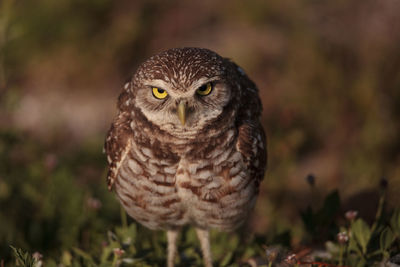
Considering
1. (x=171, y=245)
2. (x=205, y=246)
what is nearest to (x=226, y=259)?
(x=205, y=246)

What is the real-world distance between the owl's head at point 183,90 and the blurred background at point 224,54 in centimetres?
96

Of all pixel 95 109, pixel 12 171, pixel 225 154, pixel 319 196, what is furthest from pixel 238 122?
pixel 95 109

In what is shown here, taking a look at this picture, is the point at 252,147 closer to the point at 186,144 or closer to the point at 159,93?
the point at 186,144

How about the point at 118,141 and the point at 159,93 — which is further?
the point at 118,141

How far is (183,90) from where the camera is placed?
8.11 ft

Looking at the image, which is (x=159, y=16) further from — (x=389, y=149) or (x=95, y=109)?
(x=389, y=149)

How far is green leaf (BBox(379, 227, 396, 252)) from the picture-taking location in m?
2.72

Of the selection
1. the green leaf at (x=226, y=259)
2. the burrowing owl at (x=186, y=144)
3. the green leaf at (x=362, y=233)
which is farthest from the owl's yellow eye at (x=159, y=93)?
the green leaf at (x=362, y=233)

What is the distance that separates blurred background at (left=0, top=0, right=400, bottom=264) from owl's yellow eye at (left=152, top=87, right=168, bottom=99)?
1157 millimetres

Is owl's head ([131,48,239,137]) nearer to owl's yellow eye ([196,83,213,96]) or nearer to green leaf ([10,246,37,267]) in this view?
owl's yellow eye ([196,83,213,96])

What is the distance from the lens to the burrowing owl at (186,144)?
8.30 feet

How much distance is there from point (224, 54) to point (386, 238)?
4030 millimetres

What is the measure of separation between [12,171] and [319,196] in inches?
110

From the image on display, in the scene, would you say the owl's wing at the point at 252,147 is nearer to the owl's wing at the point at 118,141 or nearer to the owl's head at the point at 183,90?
the owl's head at the point at 183,90
